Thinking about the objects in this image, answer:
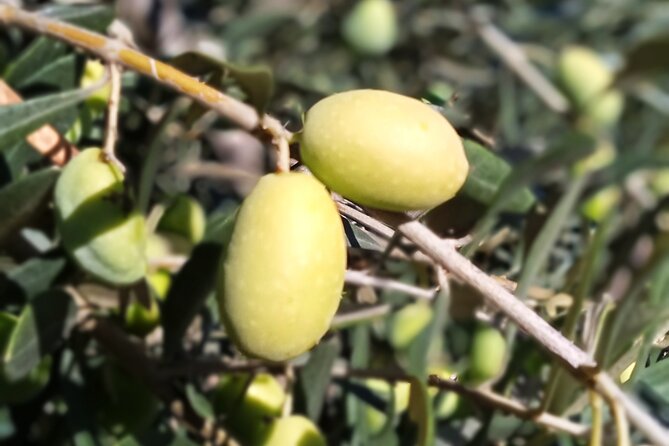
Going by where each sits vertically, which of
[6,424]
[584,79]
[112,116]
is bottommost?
[584,79]

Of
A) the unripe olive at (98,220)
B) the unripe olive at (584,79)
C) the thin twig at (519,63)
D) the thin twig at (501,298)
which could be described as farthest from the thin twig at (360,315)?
the unripe olive at (584,79)

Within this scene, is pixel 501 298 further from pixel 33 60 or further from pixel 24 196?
pixel 33 60

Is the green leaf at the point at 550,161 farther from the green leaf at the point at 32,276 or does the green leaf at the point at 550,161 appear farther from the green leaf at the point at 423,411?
the green leaf at the point at 32,276

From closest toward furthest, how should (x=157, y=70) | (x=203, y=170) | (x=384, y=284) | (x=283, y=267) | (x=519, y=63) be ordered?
(x=283, y=267) < (x=157, y=70) < (x=384, y=284) < (x=203, y=170) < (x=519, y=63)

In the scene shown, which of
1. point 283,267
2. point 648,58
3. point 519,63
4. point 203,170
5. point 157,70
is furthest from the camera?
point 519,63

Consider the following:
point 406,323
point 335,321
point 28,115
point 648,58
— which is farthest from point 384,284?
point 648,58

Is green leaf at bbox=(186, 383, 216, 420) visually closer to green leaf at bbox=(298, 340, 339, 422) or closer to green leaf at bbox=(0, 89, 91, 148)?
green leaf at bbox=(298, 340, 339, 422)

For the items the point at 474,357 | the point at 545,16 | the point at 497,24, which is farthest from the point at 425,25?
the point at 474,357
